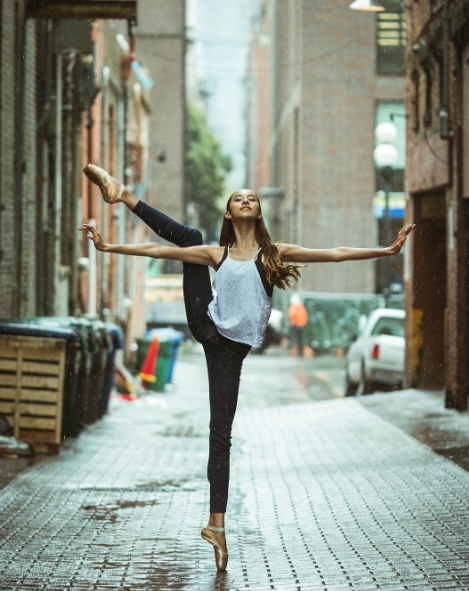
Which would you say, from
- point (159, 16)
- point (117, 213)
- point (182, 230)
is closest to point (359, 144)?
point (117, 213)

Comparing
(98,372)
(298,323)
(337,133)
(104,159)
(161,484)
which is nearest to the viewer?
(161,484)

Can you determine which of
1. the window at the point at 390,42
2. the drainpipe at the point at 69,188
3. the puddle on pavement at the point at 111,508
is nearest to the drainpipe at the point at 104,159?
the drainpipe at the point at 69,188

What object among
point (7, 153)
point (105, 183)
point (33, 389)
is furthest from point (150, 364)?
point (105, 183)

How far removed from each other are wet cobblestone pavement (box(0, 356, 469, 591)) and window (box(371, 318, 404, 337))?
7.13 m

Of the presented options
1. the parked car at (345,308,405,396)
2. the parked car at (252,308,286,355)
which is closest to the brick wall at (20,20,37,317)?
the parked car at (345,308,405,396)

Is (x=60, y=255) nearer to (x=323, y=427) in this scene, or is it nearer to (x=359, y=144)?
(x=323, y=427)

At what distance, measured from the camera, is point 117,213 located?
92.4ft

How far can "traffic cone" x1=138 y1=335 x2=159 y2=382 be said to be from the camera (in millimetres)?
21766

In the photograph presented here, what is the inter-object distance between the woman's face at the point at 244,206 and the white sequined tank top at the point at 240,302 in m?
0.25

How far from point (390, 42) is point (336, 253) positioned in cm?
3410

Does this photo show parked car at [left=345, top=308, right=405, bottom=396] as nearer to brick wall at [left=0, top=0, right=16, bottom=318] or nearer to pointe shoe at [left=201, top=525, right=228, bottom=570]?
brick wall at [left=0, top=0, right=16, bottom=318]

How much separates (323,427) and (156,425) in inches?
95.2

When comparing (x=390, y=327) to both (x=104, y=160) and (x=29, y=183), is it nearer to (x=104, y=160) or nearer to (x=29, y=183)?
(x=29, y=183)

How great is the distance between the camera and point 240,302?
19.9 feet
